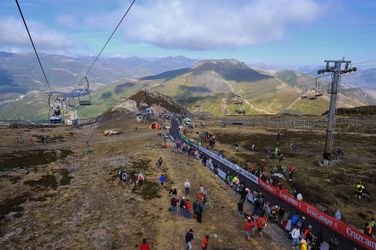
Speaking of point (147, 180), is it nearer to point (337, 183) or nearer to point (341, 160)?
point (337, 183)

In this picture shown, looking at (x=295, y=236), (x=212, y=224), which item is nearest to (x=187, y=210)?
(x=212, y=224)

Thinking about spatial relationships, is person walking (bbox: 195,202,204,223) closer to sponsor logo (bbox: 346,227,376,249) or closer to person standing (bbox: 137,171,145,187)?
person standing (bbox: 137,171,145,187)

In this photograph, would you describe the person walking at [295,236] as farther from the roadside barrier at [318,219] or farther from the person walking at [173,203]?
the person walking at [173,203]

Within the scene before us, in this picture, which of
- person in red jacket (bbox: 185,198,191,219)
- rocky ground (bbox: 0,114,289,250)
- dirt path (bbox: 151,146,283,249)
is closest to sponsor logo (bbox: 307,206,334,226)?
rocky ground (bbox: 0,114,289,250)

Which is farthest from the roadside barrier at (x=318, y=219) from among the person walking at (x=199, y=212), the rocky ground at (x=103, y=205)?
the person walking at (x=199, y=212)

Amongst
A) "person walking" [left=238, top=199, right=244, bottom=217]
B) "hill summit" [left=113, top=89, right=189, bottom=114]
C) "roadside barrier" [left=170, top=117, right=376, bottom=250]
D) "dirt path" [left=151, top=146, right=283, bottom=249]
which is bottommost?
"dirt path" [left=151, top=146, right=283, bottom=249]

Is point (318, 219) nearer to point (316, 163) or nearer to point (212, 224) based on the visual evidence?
point (212, 224)

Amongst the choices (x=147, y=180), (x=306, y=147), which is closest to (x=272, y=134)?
(x=306, y=147)

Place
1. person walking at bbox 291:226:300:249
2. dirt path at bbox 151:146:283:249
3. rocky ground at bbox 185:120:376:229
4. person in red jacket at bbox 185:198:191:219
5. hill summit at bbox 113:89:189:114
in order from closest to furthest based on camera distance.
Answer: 1. person walking at bbox 291:226:300:249
2. dirt path at bbox 151:146:283:249
3. person in red jacket at bbox 185:198:191:219
4. rocky ground at bbox 185:120:376:229
5. hill summit at bbox 113:89:189:114
